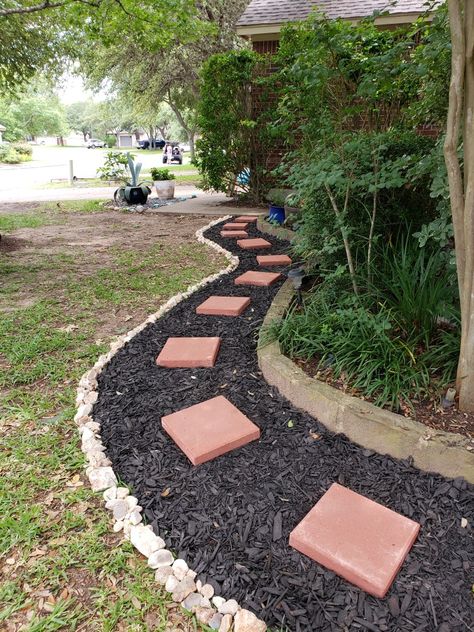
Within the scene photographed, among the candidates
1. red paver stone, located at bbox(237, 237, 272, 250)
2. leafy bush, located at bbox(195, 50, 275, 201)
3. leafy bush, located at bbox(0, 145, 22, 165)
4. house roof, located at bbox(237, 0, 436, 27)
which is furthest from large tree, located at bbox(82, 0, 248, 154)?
leafy bush, located at bbox(0, 145, 22, 165)

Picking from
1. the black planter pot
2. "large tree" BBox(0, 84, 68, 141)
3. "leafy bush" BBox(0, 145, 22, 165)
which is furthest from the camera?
"large tree" BBox(0, 84, 68, 141)

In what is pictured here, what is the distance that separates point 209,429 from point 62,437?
0.63 m

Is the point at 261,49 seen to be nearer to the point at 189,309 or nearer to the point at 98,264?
the point at 98,264

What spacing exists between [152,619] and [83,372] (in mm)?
1399

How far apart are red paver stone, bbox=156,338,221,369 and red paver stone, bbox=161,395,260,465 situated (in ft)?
1.30

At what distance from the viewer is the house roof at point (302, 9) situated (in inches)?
300

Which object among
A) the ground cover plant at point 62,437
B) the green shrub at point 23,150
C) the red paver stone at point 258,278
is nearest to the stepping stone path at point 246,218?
the ground cover plant at point 62,437

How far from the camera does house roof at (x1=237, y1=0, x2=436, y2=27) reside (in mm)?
7625

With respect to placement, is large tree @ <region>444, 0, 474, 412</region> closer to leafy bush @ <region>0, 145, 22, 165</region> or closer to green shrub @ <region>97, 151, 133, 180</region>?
green shrub @ <region>97, 151, 133, 180</region>

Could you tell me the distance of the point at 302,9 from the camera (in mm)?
8031

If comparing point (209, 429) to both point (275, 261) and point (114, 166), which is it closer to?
point (275, 261)

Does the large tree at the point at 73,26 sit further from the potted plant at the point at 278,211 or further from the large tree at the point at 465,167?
the large tree at the point at 465,167

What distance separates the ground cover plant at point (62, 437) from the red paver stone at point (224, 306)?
17.5 inches

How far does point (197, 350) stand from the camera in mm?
2369
